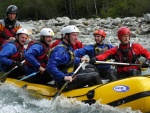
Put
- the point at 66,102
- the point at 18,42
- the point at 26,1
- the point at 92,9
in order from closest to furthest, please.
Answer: the point at 66,102
the point at 18,42
the point at 92,9
the point at 26,1

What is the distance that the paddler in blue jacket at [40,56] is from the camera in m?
7.67

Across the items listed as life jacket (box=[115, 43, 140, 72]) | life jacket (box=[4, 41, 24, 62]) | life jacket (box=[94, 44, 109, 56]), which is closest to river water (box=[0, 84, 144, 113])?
life jacket (box=[4, 41, 24, 62])

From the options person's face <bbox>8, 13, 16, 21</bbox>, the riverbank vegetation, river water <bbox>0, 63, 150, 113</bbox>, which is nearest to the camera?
river water <bbox>0, 63, 150, 113</bbox>

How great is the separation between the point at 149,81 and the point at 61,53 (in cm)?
173

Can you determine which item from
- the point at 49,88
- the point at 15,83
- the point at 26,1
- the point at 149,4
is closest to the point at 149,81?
the point at 49,88

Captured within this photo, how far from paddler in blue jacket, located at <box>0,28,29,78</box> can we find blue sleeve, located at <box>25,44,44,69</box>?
2.25 feet

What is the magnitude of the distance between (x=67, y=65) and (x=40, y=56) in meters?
1.27

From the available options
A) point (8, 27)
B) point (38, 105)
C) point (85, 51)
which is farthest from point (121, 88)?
point (8, 27)

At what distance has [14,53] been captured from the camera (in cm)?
841

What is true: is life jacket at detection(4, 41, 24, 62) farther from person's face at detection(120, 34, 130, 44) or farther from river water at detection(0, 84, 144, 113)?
person's face at detection(120, 34, 130, 44)

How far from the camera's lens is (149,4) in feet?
101

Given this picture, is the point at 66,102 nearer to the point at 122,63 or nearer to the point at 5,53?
the point at 122,63

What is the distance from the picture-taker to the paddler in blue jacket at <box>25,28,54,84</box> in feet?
25.2

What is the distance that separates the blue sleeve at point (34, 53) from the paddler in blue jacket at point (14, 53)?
68 cm
